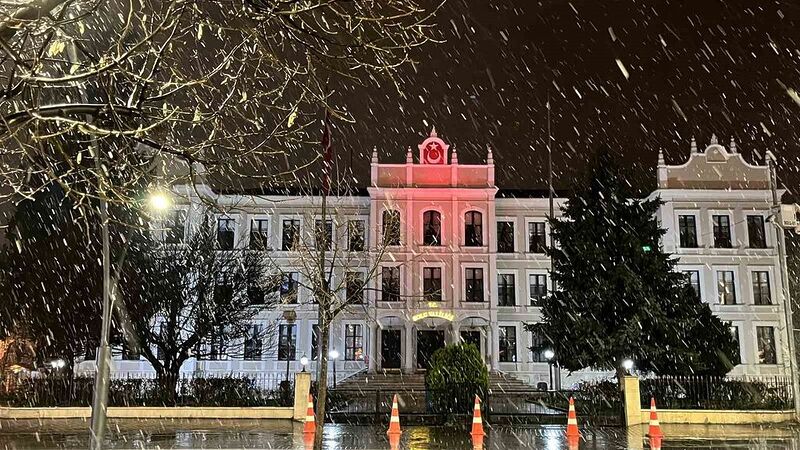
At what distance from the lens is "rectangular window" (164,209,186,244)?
30634 millimetres

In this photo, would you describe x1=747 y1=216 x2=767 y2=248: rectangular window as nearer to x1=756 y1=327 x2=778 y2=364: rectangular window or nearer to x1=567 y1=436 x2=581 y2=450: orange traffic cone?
x1=756 y1=327 x2=778 y2=364: rectangular window

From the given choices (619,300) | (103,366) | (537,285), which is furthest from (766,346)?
(103,366)

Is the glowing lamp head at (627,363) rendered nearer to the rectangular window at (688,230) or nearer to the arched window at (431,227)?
the arched window at (431,227)

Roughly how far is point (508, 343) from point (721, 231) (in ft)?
47.7

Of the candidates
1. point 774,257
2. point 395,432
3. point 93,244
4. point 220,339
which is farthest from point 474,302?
point 395,432

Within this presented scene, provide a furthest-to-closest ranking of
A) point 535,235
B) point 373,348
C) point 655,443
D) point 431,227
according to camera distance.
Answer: point 535,235, point 431,227, point 373,348, point 655,443

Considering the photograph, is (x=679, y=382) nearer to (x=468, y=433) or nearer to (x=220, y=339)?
(x=468, y=433)

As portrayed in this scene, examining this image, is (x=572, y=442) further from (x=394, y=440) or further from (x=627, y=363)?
(x=627, y=363)

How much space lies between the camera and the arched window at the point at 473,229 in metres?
40.4

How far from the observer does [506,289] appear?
135 ft

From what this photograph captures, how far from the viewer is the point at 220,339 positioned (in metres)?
31.2

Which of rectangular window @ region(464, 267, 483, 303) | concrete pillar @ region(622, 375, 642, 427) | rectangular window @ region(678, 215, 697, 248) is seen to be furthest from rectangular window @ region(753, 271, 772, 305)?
concrete pillar @ region(622, 375, 642, 427)

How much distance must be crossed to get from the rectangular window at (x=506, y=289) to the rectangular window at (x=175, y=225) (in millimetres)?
19025

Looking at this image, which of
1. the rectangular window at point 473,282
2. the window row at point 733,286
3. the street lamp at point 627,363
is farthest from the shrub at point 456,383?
the window row at point 733,286
